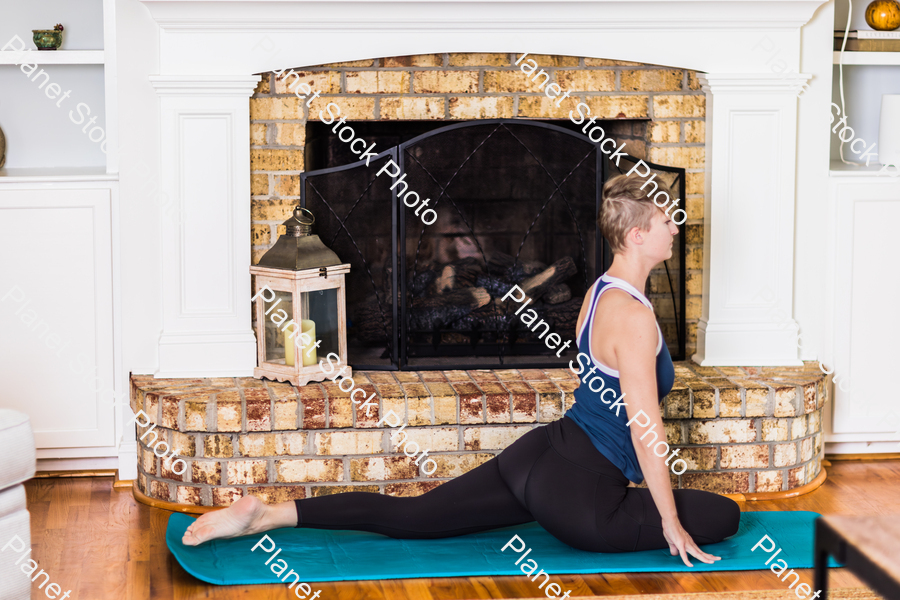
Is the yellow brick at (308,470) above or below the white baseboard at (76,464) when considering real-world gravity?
above

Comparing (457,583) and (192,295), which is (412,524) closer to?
(457,583)

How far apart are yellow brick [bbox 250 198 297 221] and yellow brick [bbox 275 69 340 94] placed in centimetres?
31

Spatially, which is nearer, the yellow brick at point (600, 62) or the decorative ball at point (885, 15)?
the yellow brick at point (600, 62)

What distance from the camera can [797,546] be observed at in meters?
2.36

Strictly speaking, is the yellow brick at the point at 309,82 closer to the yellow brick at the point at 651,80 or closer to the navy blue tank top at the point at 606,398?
the yellow brick at the point at 651,80

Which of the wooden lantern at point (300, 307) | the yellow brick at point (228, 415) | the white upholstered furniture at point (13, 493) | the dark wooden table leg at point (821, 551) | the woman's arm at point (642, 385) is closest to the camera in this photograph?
the dark wooden table leg at point (821, 551)

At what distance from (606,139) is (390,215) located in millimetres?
738

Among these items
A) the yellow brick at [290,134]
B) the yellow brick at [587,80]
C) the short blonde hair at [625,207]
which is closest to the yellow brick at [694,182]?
the yellow brick at [587,80]

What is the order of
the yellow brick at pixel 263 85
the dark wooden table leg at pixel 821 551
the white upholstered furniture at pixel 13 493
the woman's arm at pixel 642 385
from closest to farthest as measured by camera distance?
the dark wooden table leg at pixel 821 551 → the white upholstered furniture at pixel 13 493 → the woman's arm at pixel 642 385 → the yellow brick at pixel 263 85

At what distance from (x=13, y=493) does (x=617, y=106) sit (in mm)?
1990

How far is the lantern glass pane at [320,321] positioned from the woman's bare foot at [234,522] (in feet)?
2.11

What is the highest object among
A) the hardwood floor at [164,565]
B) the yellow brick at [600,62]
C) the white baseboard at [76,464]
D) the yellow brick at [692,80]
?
the yellow brick at [600,62]

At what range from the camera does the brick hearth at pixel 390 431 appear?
8.62ft

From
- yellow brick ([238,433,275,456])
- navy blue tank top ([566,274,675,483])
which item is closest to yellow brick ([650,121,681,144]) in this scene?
navy blue tank top ([566,274,675,483])
